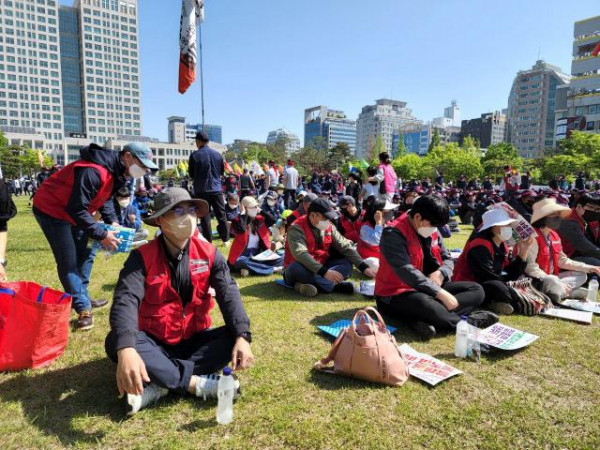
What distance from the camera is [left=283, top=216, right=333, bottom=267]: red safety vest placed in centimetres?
491

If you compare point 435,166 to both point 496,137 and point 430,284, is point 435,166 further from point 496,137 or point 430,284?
point 496,137

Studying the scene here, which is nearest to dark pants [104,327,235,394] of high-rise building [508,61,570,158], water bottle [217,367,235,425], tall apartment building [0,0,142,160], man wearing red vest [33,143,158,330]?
water bottle [217,367,235,425]

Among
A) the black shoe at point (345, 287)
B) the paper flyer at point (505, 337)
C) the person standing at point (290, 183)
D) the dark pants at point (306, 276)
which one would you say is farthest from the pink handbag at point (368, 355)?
the person standing at point (290, 183)

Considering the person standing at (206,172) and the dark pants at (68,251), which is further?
the person standing at (206,172)

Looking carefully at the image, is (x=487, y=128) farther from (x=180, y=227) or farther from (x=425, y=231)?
(x=180, y=227)

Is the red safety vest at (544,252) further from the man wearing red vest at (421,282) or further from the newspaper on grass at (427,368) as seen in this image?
the newspaper on grass at (427,368)

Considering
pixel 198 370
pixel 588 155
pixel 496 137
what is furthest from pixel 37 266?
pixel 496 137

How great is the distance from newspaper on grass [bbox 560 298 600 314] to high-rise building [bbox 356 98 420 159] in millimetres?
143594

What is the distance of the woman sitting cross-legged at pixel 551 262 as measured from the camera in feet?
14.7

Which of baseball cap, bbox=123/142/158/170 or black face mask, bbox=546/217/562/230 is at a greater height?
baseball cap, bbox=123/142/158/170

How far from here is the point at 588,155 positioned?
37.8 metres

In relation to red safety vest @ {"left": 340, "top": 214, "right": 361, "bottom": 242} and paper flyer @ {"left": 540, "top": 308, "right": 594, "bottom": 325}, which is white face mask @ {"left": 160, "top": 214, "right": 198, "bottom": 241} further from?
red safety vest @ {"left": 340, "top": 214, "right": 361, "bottom": 242}

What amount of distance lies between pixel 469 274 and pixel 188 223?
123 inches

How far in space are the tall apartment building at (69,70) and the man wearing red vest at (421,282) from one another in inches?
3896
